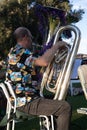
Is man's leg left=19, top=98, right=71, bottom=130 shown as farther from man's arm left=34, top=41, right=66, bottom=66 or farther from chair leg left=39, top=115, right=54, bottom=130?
man's arm left=34, top=41, right=66, bottom=66

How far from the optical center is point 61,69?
5.87 m

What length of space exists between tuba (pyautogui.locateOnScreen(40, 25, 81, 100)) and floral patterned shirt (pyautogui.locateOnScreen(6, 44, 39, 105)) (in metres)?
0.31

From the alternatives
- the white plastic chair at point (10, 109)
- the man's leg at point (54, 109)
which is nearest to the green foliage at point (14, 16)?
the white plastic chair at point (10, 109)

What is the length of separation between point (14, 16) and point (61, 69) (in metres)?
31.2

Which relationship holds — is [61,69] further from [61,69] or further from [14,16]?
[14,16]

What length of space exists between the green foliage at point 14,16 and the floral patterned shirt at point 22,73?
2957 cm

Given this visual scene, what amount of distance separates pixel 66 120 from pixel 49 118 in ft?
0.93

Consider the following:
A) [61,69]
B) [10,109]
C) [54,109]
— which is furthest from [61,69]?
[10,109]

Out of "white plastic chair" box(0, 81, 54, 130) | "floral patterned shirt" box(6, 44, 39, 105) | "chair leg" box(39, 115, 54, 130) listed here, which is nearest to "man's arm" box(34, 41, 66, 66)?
"floral patterned shirt" box(6, 44, 39, 105)

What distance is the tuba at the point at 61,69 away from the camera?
5.61m

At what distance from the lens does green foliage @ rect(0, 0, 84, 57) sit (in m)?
35.7

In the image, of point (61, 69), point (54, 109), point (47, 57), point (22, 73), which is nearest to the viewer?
point (47, 57)

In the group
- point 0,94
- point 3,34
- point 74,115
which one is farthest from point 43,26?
point 3,34

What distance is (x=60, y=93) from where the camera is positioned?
570 centimetres
